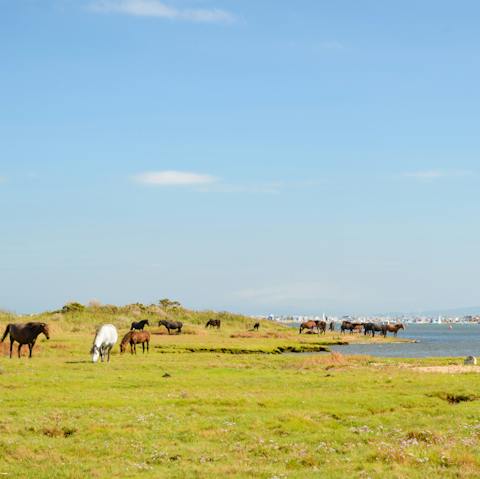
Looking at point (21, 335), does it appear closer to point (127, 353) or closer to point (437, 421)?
point (127, 353)

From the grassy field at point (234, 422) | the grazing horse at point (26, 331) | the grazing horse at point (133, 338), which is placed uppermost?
the grazing horse at point (26, 331)

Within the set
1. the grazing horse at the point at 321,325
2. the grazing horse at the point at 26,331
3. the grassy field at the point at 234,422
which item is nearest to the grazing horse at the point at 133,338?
the grazing horse at the point at 26,331

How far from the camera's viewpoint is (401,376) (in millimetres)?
39469

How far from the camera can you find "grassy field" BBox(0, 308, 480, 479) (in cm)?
1877

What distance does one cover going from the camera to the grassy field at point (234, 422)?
61.6ft

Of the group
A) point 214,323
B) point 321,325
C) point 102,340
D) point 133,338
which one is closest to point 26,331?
point 102,340

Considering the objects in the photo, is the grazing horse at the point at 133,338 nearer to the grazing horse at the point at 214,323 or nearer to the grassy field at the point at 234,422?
the grassy field at the point at 234,422

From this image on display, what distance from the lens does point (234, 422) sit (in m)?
24.8

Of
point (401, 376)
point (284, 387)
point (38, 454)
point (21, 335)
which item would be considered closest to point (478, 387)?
point (401, 376)

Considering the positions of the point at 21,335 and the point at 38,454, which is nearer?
the point at 38,454

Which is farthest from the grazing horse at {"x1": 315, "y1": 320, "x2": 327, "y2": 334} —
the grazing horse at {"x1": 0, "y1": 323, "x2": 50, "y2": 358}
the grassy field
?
the grassy field

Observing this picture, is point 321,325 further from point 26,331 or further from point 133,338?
point 26,331

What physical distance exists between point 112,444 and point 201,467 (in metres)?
3.79

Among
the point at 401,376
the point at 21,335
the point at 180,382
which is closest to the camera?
the point at 180,382
